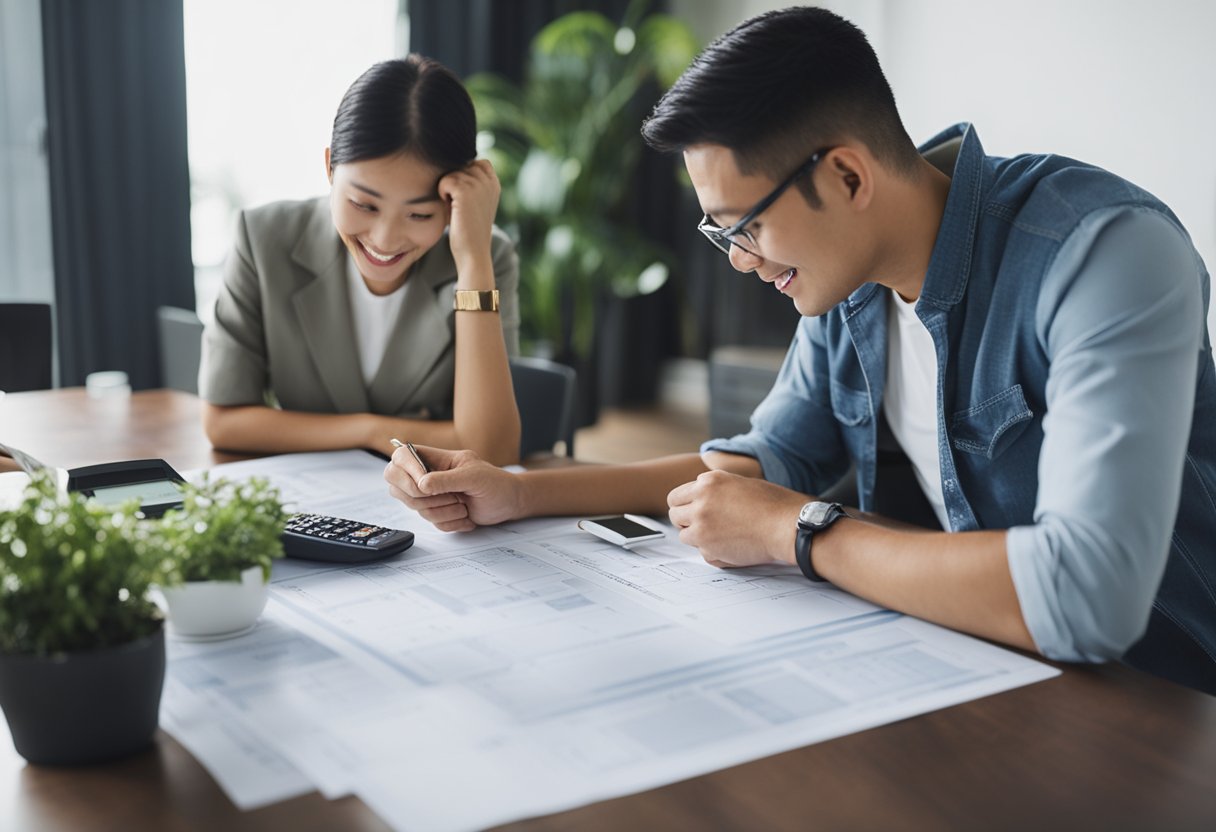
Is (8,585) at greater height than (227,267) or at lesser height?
lesser

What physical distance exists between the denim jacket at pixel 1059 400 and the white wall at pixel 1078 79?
2.71 metres

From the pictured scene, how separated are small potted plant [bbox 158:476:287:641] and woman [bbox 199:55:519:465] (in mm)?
779

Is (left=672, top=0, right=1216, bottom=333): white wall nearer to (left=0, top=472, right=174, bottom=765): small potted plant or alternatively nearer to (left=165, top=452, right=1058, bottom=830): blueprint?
(left=165, top=452, right=1058, bottom=830): blueprint

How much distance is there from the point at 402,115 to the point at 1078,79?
10.2ft

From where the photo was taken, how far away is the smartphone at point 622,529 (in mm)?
1197

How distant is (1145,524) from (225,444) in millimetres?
1302

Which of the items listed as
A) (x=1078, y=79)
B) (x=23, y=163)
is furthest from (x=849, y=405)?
(x=23, y=163)

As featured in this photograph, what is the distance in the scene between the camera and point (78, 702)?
0.69 metres

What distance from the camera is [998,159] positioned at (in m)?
1.32

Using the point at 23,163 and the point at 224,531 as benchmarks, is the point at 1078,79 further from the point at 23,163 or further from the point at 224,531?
the point at 224,531

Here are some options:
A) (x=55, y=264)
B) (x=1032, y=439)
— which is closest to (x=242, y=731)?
(x=1032, y=439)

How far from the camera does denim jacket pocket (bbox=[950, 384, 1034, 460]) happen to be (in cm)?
118

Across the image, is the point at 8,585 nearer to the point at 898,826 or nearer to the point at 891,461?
the point at 898,826

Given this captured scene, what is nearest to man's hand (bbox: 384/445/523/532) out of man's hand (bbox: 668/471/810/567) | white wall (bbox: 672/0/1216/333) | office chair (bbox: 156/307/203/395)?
man's hand (bbox: 668/471/810/567)
